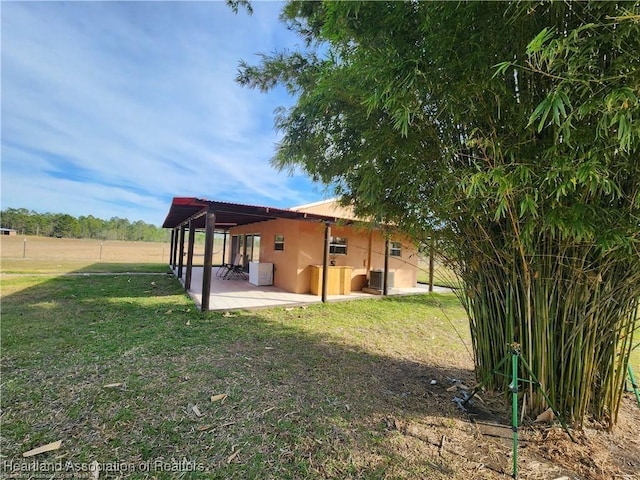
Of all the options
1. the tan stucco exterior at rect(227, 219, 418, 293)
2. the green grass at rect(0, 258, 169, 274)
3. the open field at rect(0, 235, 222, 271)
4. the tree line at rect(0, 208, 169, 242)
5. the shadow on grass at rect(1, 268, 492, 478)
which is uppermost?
the tree line at rect(0, 208, 169, 242)

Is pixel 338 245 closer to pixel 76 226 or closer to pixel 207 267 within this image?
pixel 207 267

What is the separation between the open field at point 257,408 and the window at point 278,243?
457 cm

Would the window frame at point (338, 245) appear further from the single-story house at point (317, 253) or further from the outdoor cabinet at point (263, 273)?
the outdoor cabinet at point (263, 273)

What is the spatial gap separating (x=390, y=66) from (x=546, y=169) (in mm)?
1132

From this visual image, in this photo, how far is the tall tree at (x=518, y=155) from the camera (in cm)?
153

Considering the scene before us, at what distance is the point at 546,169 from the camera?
175cm

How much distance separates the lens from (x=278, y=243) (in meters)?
9.88

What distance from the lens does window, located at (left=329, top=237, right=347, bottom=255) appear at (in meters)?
9.49

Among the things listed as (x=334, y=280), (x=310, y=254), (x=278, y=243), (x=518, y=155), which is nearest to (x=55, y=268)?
(x=278, y=243)

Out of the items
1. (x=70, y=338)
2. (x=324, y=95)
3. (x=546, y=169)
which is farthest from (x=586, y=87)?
(x=70, y=338)

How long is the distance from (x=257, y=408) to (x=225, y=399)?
0.37 m

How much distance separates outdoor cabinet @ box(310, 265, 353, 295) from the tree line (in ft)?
162

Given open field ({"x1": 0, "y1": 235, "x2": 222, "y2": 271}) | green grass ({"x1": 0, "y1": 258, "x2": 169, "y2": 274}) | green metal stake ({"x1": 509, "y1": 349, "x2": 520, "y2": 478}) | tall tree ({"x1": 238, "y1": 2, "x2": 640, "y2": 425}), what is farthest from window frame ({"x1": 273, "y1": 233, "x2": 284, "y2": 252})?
open field ({"x1": 0, "y1": 235, "x2": 222, "y2": 271})

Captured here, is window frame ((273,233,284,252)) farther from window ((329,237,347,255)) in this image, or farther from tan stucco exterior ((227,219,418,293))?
window ((329,237,347,255))
